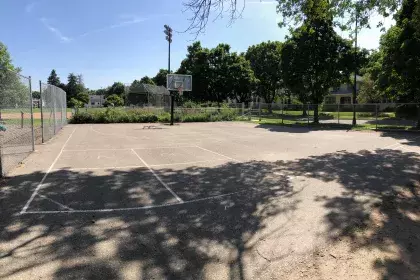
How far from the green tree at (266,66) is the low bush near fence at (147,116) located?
66.6 feet

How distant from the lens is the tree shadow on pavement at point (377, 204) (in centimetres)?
415

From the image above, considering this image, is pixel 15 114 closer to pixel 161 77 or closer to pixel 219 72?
pixel 219 72

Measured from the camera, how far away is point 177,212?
550 cm

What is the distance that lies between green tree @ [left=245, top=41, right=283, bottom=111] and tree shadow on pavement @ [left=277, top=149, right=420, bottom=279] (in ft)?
143

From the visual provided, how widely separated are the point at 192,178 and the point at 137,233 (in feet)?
11.5

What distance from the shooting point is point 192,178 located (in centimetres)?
801

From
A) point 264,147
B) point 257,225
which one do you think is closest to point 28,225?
point 257,225

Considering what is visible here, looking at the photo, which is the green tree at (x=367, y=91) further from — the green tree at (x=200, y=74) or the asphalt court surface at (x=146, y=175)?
the asphalt court surface at (x=146, y=175)

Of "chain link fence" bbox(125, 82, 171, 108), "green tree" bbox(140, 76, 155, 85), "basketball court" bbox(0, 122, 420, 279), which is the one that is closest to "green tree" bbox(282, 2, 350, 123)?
"basketball court" bbox(0, 122, 420, 279)

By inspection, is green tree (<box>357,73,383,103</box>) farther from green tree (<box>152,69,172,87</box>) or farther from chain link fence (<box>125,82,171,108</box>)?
green tree (<box>152,69,172,87</box>)

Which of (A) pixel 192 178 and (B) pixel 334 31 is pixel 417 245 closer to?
(A) pixel 192 178

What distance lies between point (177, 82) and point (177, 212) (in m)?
26.4

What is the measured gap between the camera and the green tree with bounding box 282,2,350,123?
91.6ft

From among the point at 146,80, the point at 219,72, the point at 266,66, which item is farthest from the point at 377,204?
the point at 146,80
